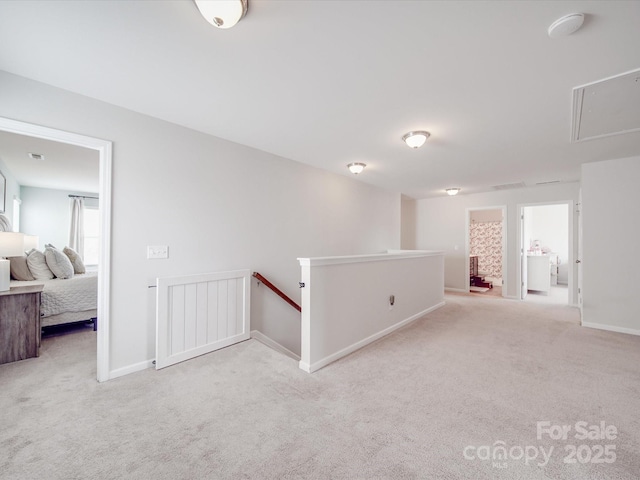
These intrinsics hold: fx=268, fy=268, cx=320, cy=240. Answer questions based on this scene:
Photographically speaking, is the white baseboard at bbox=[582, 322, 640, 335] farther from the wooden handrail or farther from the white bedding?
the white bedding

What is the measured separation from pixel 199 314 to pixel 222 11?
251 centimetres

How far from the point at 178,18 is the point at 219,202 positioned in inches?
71.9

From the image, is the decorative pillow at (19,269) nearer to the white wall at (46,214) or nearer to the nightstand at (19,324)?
the nightstand at (19,324)

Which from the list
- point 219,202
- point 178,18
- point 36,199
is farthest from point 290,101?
point 36,199

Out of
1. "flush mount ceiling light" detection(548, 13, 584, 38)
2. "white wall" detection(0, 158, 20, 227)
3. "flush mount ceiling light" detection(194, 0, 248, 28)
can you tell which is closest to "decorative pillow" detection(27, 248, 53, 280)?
"white wall" detection(0, 158, 20, 227)

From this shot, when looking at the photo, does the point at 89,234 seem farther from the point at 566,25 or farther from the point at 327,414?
the point at 566,25

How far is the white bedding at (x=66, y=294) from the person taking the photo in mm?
3330

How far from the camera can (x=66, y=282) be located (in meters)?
3.56


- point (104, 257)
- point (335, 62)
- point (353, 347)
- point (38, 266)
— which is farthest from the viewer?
point (38, 266)

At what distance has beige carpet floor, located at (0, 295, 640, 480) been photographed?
1.43m

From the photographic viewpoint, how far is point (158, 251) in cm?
263

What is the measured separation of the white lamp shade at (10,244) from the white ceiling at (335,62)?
6.58 feet

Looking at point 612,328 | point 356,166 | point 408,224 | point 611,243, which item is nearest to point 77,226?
point 356,166

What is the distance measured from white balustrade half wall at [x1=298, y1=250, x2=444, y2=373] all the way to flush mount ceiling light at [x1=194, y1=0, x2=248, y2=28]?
1.79 meters
